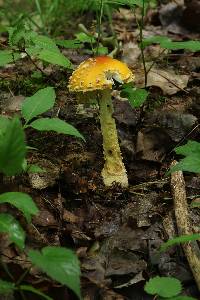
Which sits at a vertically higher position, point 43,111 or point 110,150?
point 43,111

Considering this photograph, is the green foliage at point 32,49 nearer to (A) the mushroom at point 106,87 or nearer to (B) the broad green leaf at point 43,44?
(B) the broad green leaf at point 43,44

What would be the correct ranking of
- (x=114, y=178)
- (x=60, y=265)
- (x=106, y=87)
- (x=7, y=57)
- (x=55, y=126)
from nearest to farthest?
(x=60, y=265) → (x=55, y=126) → (x=106, y=87) → (x=7, y=57) → (x=114, y=178)

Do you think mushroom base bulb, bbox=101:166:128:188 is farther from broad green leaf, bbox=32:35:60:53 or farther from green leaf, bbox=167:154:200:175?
broad green leaf, bbox=32:35:60:53

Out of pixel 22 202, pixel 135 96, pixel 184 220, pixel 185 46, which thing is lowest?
pixel 184 220

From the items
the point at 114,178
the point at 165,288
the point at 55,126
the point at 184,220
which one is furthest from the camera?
the point at 114,178

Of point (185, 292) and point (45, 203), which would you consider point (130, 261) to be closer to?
point (185, 292)

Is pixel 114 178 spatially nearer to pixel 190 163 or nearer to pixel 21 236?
pixel 190 163

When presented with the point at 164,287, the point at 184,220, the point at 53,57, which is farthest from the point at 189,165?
the point at 53,57
